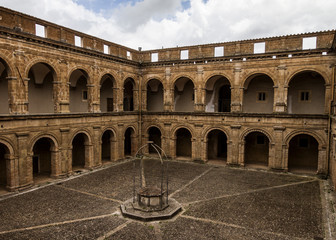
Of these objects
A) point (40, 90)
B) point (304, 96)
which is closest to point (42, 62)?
point (40, 90)

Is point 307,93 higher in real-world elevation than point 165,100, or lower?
higher

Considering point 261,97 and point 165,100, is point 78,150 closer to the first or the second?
point 165,100

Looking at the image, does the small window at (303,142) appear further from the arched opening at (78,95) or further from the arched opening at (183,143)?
the arched opening at (78,95)

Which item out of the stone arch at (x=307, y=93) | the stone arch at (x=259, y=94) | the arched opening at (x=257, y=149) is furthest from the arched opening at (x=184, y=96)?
the stone arch at (x=307, y=93)

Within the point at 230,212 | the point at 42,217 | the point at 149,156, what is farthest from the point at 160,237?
the point at 149,156

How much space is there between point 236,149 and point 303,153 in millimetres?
5838

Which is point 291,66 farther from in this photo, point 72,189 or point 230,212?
point 72,189

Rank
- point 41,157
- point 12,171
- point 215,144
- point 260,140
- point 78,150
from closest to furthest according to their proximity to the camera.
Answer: point 12,171 → point 41,157 → point 78,150 → point 260,140 → point 215,144

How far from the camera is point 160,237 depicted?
30.8 feet

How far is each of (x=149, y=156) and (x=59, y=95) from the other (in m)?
10.6

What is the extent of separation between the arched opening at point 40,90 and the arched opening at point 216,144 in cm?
1403

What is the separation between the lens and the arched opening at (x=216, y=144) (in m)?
23.6

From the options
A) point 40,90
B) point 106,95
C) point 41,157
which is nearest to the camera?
point 41,157

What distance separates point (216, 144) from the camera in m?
23.8
